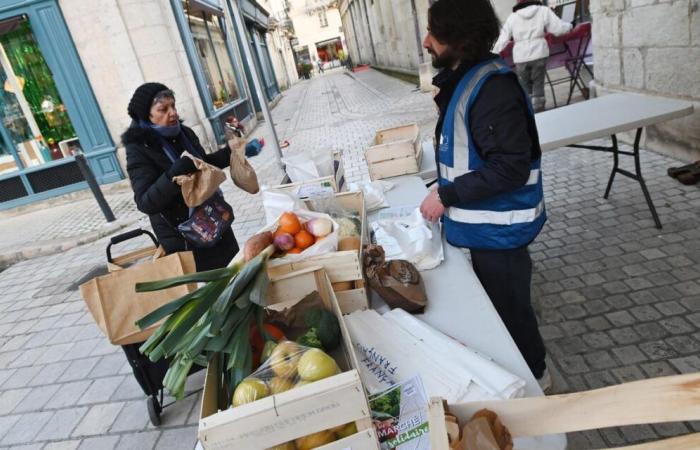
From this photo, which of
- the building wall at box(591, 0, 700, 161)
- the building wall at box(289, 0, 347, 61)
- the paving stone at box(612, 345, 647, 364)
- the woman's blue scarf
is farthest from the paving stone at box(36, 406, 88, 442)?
the building wall at box(289, 0, 347, 61)

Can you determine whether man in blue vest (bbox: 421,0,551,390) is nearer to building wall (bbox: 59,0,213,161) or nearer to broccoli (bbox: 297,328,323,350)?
broccoli (bbox: 297,328,323,350)

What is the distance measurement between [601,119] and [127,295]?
11.1 feet

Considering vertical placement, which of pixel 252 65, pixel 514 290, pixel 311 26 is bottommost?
pixel 514 290

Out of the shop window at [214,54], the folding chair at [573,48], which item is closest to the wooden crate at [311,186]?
the folding chair at [573,48]

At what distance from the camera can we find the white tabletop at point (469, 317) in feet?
4.39

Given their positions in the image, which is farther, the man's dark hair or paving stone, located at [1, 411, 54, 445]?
paving stone, located at [1, 411, 54, 445]

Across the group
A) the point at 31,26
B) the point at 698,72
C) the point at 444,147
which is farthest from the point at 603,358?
the point at 31,26

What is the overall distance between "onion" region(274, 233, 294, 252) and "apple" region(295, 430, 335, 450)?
88cm

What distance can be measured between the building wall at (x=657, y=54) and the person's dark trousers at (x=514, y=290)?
3470 mm

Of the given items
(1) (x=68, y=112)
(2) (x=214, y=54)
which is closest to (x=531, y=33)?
(1) (x=68, y=112)

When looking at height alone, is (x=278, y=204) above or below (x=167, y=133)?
below

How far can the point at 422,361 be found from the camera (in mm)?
1403

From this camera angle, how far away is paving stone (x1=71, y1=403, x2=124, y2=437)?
2.92 metres

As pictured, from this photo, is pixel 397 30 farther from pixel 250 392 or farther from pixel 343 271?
pixel 250 392
